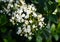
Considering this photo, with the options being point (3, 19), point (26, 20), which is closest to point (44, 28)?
point (26, 20)

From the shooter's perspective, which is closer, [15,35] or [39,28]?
[39,28]

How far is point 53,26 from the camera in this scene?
1880 mm

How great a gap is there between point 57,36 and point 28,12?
1.29 feet

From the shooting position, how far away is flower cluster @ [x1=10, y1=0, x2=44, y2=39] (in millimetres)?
1649

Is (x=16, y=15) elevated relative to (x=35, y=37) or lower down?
elevated

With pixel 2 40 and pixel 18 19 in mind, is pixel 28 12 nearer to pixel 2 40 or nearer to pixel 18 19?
pixel 18 19

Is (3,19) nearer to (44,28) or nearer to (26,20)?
(26,20)

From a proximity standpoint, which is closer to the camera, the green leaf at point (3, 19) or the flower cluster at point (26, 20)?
the flower cluster at point (26, 20)

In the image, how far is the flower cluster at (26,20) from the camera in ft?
5.41

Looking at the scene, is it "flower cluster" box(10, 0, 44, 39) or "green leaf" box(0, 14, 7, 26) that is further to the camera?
"green leaf" box(0, 14, 7, 26)

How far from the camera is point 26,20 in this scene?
1.66m

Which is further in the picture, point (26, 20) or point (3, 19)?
point (3, 19)

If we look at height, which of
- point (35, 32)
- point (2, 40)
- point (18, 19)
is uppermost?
point (18, 19)

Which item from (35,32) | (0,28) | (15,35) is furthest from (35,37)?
(0,28)
